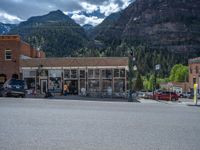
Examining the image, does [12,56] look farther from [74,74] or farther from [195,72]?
[195,72]

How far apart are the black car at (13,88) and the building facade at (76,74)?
15706 millimetres

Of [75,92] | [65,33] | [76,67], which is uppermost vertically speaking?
[65,33]

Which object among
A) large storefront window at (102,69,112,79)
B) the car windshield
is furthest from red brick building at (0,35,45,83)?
the car windshield

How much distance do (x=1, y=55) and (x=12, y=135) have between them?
4569 centimetres

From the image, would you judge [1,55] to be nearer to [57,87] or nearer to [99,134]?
[57,87]

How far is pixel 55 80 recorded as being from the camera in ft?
177

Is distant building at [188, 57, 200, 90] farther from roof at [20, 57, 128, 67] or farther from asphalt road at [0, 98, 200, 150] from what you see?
asphalt road at [0, 98, 200, 150]

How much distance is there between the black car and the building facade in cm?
1571

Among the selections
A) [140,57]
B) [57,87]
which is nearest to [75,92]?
[57,87]

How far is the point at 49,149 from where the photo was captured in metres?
8.56

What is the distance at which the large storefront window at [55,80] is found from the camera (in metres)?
53.8

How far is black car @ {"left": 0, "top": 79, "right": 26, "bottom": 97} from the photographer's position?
3600 centimetres

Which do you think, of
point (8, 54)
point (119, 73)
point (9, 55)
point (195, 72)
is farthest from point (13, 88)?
point (195, 72)

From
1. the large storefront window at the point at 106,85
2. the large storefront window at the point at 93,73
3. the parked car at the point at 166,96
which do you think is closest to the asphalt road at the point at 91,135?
the large storefront window at the point at 106,85
